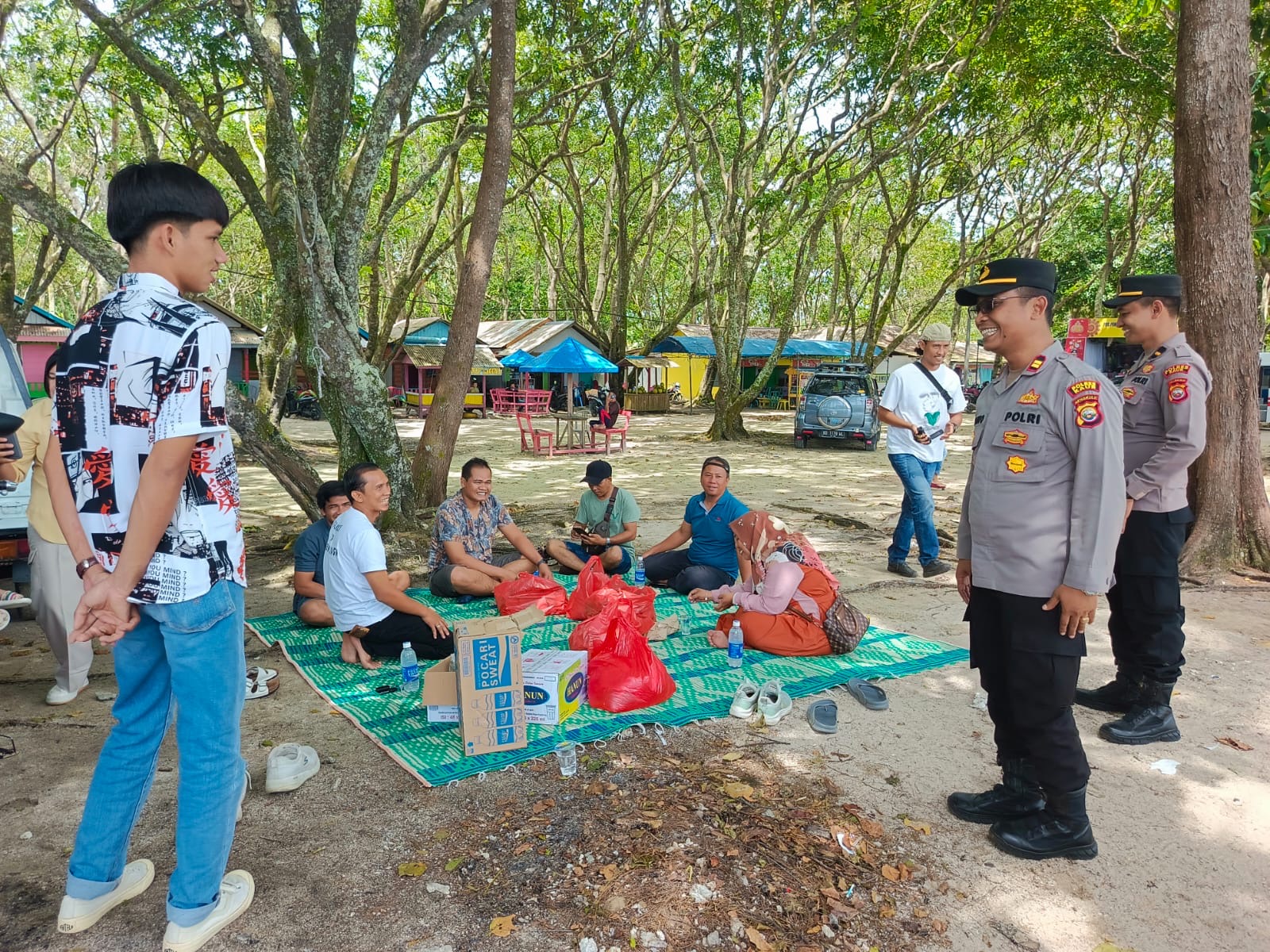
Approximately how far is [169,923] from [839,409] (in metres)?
16.5

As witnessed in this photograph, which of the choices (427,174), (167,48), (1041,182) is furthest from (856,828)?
(1041,182)

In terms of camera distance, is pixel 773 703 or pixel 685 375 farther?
pixel 685 375

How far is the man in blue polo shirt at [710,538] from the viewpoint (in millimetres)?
5945

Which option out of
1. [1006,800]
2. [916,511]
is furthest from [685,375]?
[1006,800]

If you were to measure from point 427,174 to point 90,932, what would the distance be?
1144 cm

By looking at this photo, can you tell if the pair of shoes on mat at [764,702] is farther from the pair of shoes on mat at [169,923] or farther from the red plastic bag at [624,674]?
the pair of shoes on mat at [169,923]

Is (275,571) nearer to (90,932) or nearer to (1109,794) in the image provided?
(90,932)

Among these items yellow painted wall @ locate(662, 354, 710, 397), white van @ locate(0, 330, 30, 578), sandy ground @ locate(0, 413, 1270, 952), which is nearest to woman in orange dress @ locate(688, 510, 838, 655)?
sandy ground @ locate(0, 413, 1270, 952)

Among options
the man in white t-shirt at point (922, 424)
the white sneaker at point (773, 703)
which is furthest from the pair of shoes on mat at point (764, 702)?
the man in white t-shirt at point (922, 424)

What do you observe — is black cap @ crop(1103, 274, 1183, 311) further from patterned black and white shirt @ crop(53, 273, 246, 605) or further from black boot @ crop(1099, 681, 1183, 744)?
patterned black and white shirt @ crop(53, 273, 246, 605)

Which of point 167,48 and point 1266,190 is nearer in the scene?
point 1266,190

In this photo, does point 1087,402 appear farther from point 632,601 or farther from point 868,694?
point 632,601

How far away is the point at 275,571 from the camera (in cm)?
685

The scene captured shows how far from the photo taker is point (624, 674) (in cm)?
409
